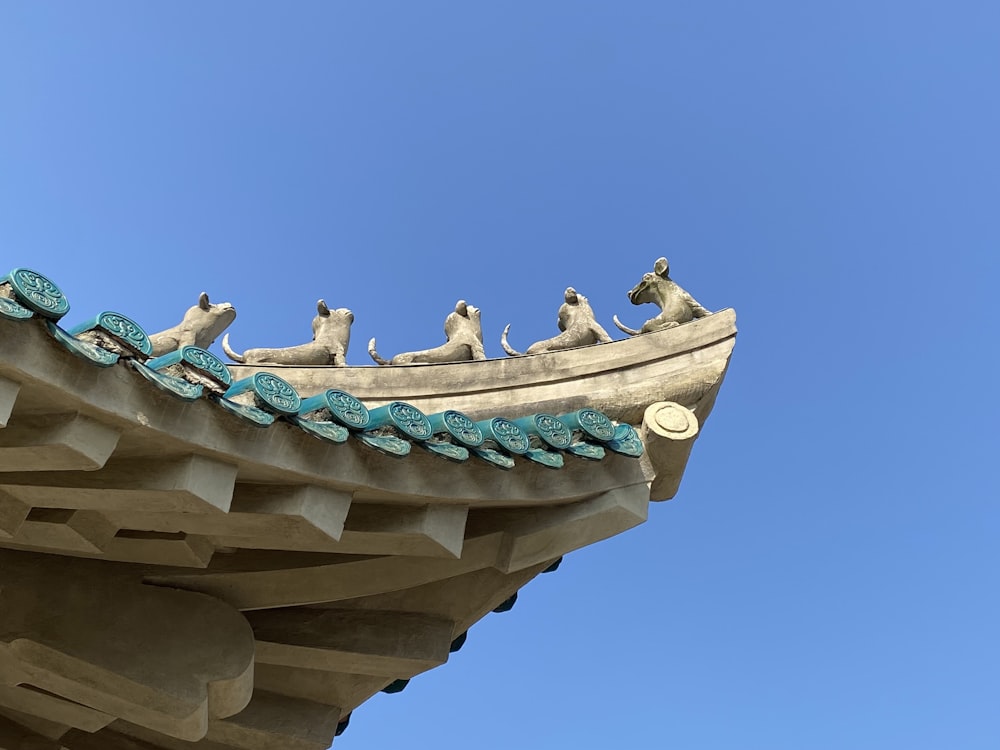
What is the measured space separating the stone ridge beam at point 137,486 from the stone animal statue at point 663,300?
3.94 m

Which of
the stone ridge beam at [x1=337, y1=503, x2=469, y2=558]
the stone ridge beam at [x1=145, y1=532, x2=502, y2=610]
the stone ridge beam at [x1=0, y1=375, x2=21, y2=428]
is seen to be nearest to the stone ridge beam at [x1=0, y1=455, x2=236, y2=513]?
the stone ridge beam at [x1=0, y1=375, x2=21, y2=428]

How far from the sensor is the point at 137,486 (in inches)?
214

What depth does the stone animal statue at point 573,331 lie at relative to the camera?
8547 mm

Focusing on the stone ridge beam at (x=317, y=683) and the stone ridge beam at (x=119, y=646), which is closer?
the stone ridge beam at (x=119, y=646)

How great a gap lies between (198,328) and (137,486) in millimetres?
3325

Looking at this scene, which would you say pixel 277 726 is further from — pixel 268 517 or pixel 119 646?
pixel 268 517

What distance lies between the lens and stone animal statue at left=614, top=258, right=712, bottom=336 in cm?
862

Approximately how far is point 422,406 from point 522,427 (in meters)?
1.60

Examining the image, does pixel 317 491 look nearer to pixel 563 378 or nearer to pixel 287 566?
pixel 287 566

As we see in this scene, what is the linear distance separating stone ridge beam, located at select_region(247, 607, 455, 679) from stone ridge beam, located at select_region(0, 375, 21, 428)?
3.11 meters

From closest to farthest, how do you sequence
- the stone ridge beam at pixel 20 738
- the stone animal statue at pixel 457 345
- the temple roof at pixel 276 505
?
the temple roof at pixel 276 505, the stone ridge beam at pixel 20 738, the stone animal statue at pixel 457 345

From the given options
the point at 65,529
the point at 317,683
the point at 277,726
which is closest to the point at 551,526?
the point at 317,683

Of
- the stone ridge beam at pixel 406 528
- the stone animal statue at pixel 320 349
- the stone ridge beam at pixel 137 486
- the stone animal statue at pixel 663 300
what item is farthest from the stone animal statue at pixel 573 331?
the stone ridge beam at pixel 137 486

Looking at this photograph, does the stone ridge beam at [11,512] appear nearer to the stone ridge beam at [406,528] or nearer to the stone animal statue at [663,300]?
the stone ridge beam at [406,528]
